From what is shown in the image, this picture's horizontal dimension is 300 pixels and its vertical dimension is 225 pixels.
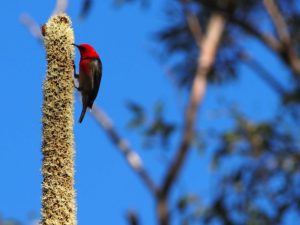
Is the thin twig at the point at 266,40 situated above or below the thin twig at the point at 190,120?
above

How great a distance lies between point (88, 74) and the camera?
14.1ft

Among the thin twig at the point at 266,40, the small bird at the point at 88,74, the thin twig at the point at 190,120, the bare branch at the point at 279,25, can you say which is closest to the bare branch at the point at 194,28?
the bare branch at the point at 279,25

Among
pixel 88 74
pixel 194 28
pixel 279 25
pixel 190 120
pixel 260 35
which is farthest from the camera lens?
pixel 88 74

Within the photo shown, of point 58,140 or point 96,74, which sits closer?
point 58,140

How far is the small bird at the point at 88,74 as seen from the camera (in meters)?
4.25

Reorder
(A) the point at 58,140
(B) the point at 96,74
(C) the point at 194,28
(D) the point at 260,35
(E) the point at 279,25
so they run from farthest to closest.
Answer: (B) the point at 96,74 → (A) the point at 58,140 → (C) the point at 194,28 → (E) the point at 279,25 → (D) the point at 260,35

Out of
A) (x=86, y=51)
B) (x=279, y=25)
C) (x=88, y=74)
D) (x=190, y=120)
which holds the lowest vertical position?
(x=190, y=120)

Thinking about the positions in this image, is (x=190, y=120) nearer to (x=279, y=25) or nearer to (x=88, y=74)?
(x=279, y=25)

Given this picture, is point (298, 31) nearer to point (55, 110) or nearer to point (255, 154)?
point (55, 110)

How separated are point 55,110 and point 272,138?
12.6 feet

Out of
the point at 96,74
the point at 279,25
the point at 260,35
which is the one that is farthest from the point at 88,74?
the point at 260,35

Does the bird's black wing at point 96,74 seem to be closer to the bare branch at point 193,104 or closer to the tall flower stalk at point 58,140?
the tall flower stalk at point 58,140

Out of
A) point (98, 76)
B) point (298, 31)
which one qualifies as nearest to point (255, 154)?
point (298, 31)

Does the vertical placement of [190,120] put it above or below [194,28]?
below
